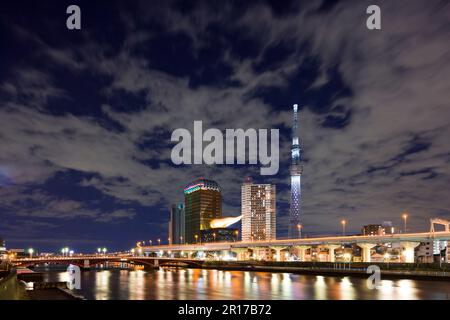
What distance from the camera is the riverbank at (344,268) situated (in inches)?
3327

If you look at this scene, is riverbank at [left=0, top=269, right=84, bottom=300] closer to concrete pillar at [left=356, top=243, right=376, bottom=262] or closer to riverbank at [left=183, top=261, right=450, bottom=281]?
riverbank at [left=183, top=261, right=450, bottom=281]

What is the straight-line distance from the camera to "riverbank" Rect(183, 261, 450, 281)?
277ft

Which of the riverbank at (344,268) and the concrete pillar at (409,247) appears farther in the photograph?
the concrete pillar at (409,247)

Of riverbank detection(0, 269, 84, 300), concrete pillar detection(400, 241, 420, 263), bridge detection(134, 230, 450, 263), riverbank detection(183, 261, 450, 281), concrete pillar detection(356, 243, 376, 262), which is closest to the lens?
riverbank detection(0, 269, 84, 300)

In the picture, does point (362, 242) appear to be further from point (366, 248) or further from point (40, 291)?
point (40, 291)

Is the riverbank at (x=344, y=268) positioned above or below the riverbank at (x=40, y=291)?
below

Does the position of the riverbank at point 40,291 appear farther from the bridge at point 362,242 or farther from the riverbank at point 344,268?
the bridge at point 362,242

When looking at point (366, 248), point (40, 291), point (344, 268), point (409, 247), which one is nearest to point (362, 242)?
point (366, 248)

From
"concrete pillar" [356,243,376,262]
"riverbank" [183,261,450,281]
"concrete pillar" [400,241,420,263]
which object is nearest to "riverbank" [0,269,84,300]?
"riverbank" [183,261,450,281]

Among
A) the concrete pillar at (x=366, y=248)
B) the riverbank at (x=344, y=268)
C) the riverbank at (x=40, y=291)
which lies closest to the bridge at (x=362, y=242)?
the concrete pillar at (x=366, y=248)

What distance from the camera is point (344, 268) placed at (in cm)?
11144
